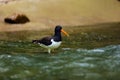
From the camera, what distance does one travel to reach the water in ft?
42.1

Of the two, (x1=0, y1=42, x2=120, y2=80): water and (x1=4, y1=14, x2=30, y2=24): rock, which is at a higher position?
(x1=4, y1=14, x2=30, y2=24): rock

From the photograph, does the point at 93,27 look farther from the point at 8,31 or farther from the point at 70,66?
the point at 70,66

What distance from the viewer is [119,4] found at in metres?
32.8

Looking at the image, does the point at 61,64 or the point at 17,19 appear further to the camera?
the point at 17,19

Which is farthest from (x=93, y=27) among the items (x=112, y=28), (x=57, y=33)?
(x=57, y=33)

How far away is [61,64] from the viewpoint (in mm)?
14492

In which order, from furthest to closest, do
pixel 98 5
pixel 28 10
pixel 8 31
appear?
pixel 98 5
pixel 28 10
pixel 8 31

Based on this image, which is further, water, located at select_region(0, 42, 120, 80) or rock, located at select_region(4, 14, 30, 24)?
rock, located at select_region(4, 14, 30, 24)

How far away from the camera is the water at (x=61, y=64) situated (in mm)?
12828

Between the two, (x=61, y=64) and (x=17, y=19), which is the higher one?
(x=17, y=19)

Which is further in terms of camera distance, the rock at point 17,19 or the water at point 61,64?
the rock at point 17,19

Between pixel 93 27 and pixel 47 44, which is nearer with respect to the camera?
pixel 47 44

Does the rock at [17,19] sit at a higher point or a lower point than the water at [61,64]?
higher

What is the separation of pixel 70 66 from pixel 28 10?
16.1 metres
